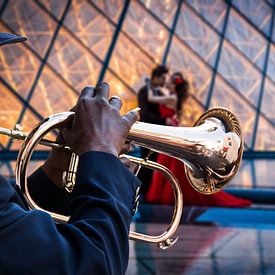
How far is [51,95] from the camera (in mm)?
13164

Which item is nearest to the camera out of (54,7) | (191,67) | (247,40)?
(191,67)

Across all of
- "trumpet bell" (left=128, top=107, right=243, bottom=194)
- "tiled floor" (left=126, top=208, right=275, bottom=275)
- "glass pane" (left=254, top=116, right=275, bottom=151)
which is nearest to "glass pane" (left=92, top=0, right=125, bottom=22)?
"glass pane" (left=254, top=116, right=275, bottom=151)

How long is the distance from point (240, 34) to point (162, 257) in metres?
10.5

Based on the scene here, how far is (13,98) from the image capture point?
42.8 feet

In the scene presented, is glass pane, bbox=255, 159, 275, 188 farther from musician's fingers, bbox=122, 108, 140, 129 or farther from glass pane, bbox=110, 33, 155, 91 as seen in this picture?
musician's fingers, bbox=122, 108, 140, 129

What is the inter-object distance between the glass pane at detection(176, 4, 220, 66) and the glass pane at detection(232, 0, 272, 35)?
0.84 metres

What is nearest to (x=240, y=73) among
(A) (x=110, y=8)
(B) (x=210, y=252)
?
(A) (x=110, y=8)

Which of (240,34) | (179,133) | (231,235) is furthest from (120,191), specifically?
(240,34)

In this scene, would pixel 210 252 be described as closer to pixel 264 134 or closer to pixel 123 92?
pixel 123 92

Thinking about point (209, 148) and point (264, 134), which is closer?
point (209, 148)

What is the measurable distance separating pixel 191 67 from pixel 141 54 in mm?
1018

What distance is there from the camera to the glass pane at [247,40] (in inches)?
546

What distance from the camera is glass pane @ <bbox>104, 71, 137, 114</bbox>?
13062mm

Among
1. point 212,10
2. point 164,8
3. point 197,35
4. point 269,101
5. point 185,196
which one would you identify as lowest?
point 185,196
